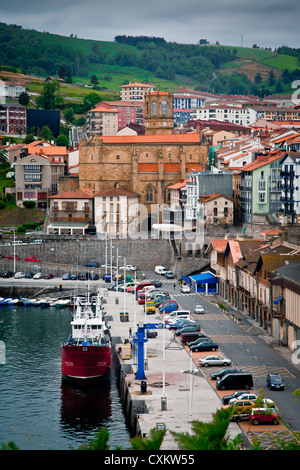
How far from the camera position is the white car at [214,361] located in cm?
5638

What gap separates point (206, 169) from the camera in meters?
128

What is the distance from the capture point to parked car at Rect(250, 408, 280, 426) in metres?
43.2

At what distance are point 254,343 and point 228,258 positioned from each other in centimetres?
2288

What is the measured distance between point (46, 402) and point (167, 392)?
379 inches

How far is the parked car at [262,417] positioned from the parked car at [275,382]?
6.64m

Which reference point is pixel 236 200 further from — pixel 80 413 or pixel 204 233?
pixel 80 413

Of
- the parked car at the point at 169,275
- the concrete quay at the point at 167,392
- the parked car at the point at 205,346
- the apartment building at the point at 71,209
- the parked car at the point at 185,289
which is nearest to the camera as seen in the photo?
the concrete quay at the point at 167,392

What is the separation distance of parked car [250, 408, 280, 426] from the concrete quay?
0.99 m

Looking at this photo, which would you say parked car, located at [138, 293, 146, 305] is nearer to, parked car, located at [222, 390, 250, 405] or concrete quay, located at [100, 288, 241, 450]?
concrete quay, located at [100, 288, 241, 450]

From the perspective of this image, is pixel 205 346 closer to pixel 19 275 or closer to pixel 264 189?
pixel 264 189

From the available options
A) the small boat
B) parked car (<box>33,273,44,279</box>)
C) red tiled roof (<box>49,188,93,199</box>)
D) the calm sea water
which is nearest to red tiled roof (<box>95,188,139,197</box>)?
red tiled roof (<box>49,188,93,199</box>)

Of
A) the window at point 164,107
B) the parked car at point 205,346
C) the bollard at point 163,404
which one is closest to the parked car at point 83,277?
the parked car at point 205,346

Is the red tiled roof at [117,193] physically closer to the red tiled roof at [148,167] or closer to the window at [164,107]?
the red tiled roof at [148,167]

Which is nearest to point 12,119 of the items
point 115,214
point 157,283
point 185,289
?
point 115,214
